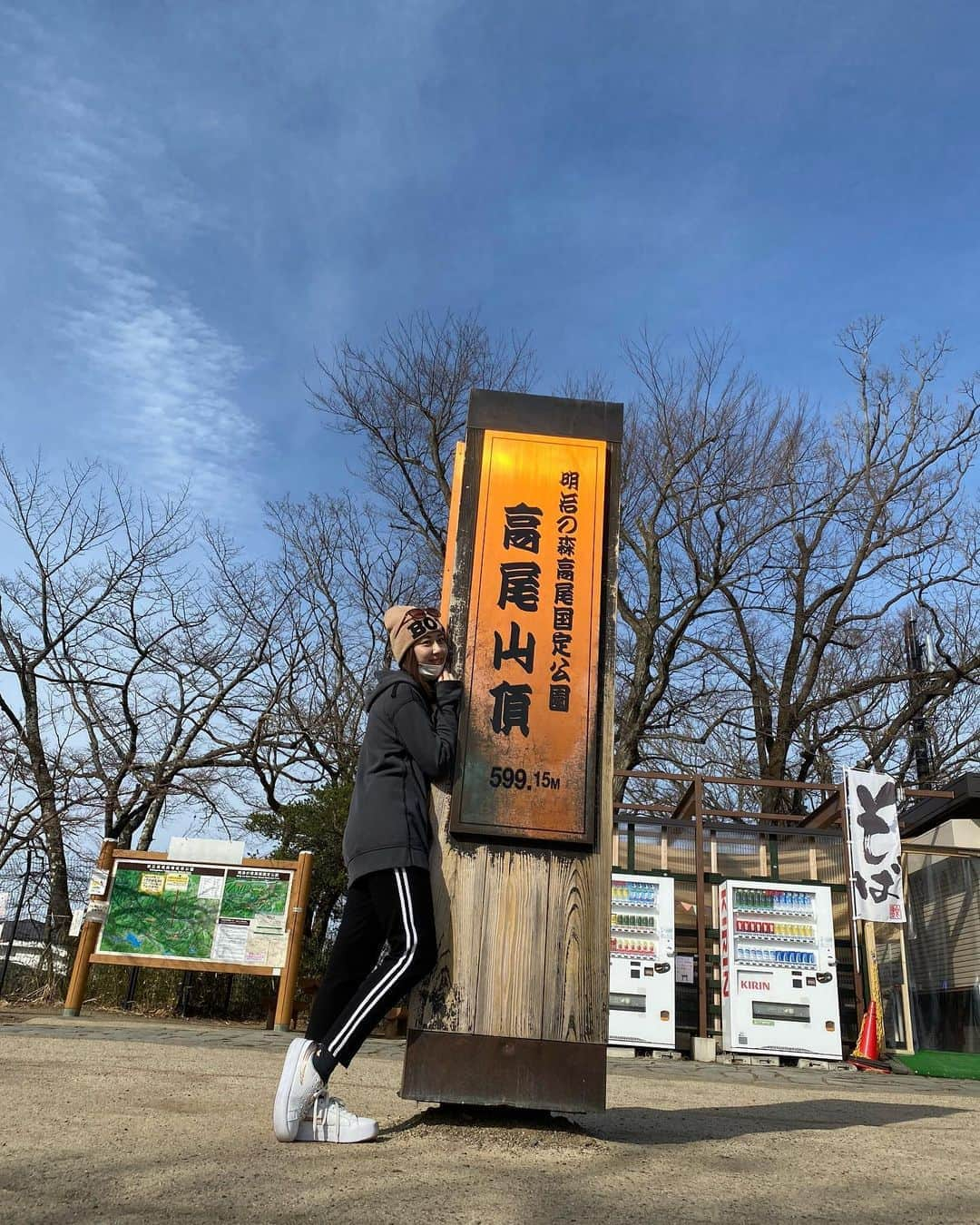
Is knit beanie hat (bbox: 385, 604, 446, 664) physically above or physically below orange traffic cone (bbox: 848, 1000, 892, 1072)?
above

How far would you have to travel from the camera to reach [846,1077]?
8.80m

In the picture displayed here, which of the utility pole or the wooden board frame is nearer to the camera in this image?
the wooden board frame

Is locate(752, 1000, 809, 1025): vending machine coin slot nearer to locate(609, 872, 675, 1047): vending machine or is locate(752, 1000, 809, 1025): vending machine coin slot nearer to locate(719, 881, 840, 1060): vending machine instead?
locate(719, 881, 840, 1060): vending machine

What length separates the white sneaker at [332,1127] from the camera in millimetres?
2613

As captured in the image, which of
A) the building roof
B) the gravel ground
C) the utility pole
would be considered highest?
the utility pole

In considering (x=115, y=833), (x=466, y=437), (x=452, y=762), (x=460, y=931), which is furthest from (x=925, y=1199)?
(x=115, y=833)

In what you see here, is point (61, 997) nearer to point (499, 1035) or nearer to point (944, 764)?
point (499, 1035)

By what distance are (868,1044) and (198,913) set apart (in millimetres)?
7583

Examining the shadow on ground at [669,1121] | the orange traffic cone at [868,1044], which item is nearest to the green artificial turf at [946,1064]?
the orange traffic cone at [868,1044]

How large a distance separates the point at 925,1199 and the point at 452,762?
1.77 m

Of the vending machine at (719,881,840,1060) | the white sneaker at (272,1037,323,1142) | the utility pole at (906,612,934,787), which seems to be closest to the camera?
the white sneaker at (272,1037,323,1142)

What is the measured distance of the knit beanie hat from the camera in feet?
10.7

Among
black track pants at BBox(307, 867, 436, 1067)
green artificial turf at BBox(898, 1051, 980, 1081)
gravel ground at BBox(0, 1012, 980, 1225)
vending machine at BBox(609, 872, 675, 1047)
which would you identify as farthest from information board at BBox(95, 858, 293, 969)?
black track pants at BBox(307, 867, 436, 1067)

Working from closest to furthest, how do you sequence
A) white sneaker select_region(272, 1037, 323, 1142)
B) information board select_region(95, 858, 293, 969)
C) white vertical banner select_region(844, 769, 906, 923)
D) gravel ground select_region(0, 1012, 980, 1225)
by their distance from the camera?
gravel ground select_region(0, 1012, 980, 1225)
white sneaker select_region(272, 1037, 323, 1142)
information board select_region(95, 858, 293, 969)
white vertical banner select_region(844, 769, 906, 923)
